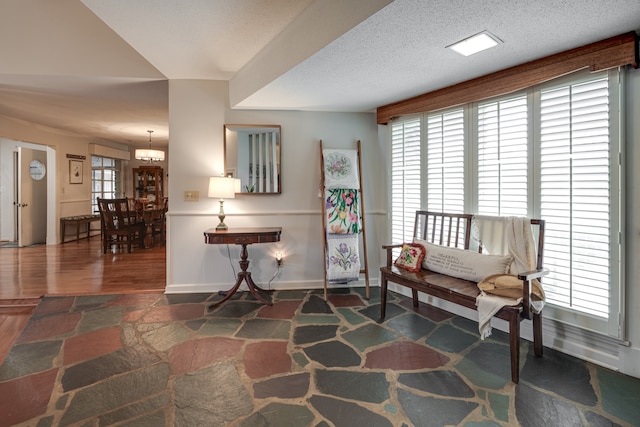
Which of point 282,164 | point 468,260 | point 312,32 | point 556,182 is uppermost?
point 312,32

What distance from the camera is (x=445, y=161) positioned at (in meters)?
3.08

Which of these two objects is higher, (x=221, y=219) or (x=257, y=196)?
(x=257, y=196)

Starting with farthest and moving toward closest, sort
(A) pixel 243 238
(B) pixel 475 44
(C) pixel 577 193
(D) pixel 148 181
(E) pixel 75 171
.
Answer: (D) pixel 148 181
(E) pixel 75 171
(A) pixel 243 238
(C) pixel 577 193
(B) pixel 475 44

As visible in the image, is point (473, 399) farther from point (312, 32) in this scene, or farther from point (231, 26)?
point (231, 26)

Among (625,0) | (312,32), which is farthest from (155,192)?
(625,0)

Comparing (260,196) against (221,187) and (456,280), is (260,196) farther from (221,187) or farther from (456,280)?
(456,280)

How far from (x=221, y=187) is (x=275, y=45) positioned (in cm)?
148

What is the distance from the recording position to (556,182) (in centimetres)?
232

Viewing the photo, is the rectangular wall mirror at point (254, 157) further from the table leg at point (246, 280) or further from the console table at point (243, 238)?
the table leg at point (246, 280)

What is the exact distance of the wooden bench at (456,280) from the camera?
6.53 ft

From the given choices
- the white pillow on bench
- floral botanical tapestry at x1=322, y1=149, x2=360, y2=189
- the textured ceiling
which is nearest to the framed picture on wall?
the textured ceiling

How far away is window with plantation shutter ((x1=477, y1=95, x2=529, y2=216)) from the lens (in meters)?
2.52

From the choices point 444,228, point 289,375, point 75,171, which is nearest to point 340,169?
point 444,228

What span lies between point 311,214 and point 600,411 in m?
2.86
